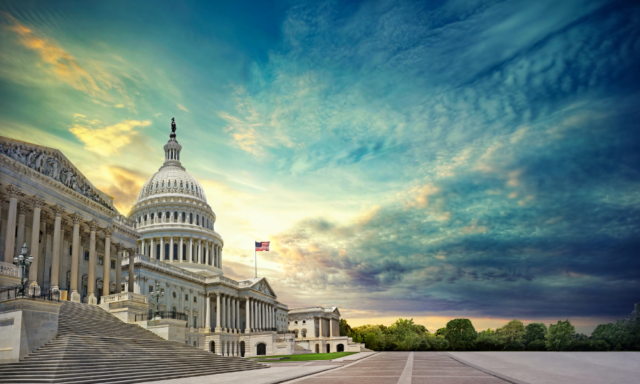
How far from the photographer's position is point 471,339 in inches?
4926

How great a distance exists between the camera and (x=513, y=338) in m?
110

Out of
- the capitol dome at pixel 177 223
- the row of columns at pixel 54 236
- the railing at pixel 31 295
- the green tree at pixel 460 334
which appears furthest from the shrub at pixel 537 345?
the railing at pixel 31 295

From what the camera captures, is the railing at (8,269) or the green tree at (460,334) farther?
the green tree at (460,334)

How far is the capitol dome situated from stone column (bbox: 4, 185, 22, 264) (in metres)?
64.9

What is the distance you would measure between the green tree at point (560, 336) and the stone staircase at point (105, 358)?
7349 cm

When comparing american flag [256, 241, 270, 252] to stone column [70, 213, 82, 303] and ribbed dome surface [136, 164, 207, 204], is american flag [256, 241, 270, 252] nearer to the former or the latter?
ribbed dome surface [136, 164, 207, 204]

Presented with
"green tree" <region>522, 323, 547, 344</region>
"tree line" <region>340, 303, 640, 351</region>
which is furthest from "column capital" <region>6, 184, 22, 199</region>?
"green tree" <region>522, 323, 547, 344</region>

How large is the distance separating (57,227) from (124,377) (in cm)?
2325

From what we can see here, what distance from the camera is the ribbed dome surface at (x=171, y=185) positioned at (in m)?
115

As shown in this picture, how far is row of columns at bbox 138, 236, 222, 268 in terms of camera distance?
105500 millimetres

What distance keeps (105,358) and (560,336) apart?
90.0 m

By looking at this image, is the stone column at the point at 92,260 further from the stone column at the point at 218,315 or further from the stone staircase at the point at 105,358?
the stone column at the point at 218,315

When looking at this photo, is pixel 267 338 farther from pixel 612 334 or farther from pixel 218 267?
pixel 612 334

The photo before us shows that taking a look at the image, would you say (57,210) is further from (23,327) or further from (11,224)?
(23,327)
